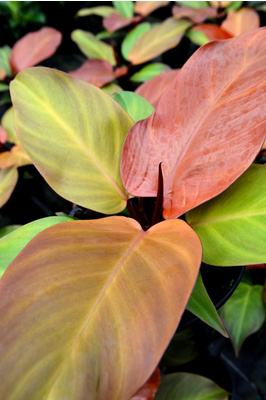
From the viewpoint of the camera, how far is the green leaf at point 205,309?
416 millimetres

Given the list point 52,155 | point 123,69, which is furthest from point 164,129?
point 123,69

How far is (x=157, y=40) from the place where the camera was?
1108 mm

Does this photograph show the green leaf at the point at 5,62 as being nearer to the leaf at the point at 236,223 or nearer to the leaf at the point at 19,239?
the leaf at the point at 19,239

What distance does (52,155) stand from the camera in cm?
50

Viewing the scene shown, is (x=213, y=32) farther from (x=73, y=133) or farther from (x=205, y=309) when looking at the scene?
(x=205, y=309)

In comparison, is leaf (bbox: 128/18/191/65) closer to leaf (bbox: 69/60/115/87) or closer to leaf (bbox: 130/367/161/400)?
leaf (bbox: 69/60/115/87)

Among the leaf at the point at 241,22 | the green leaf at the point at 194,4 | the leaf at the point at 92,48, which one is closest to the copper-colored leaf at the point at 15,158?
the leaf at the point at 92,48

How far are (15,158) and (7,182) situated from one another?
83 millimetres

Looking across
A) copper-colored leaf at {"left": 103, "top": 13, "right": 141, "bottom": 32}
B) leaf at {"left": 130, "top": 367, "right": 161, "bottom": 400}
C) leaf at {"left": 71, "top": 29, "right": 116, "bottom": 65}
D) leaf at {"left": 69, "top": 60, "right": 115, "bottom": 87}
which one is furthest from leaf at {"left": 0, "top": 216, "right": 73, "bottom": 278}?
copper-colored leaf at {"left": 103, "top": 13, "right": 141, "bottom": 32}

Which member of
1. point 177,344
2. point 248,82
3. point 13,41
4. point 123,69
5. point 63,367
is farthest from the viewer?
point 13,41

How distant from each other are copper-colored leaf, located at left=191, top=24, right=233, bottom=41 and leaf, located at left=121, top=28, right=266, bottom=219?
68 centimetres

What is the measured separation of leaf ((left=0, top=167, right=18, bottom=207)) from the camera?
29.0 inches

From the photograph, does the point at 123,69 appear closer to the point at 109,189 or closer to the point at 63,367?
the point at 109,189

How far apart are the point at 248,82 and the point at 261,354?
0.95m
